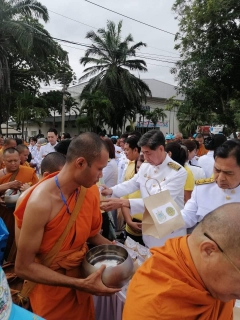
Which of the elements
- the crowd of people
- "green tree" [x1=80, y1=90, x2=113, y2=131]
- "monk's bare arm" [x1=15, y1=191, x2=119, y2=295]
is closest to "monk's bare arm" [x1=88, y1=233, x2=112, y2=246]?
the crowd of people

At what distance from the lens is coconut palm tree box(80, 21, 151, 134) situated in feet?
89.5

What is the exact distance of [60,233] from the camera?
71.0 inches

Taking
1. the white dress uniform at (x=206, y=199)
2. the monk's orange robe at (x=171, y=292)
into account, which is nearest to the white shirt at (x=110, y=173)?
the white dress uniform at (x=206, y=199)

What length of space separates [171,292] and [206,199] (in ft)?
4.98

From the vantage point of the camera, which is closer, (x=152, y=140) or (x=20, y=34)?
(x=152, y=140)

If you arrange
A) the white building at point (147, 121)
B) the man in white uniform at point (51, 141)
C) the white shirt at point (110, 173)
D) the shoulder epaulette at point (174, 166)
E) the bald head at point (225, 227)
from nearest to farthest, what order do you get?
the bald head at point (225, 227), the shoulder epaulette at point (174, 166), the white shirt at point (110, 173), the man in white uniform at point (51, 141), the white building at point (147, 121)

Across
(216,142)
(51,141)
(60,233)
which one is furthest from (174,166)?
(51,141)

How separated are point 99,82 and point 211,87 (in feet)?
46.1

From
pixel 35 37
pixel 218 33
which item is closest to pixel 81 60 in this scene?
pixel 35 37

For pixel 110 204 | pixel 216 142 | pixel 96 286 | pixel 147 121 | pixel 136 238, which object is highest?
pixel 147 121

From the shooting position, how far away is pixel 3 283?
109 cm

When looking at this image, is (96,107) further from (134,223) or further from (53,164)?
(53,164)

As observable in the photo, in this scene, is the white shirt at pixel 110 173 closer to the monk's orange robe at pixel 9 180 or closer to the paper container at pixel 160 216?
the monk's orange robe at pixel 9 180

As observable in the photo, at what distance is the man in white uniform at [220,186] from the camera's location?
2.35 meters
